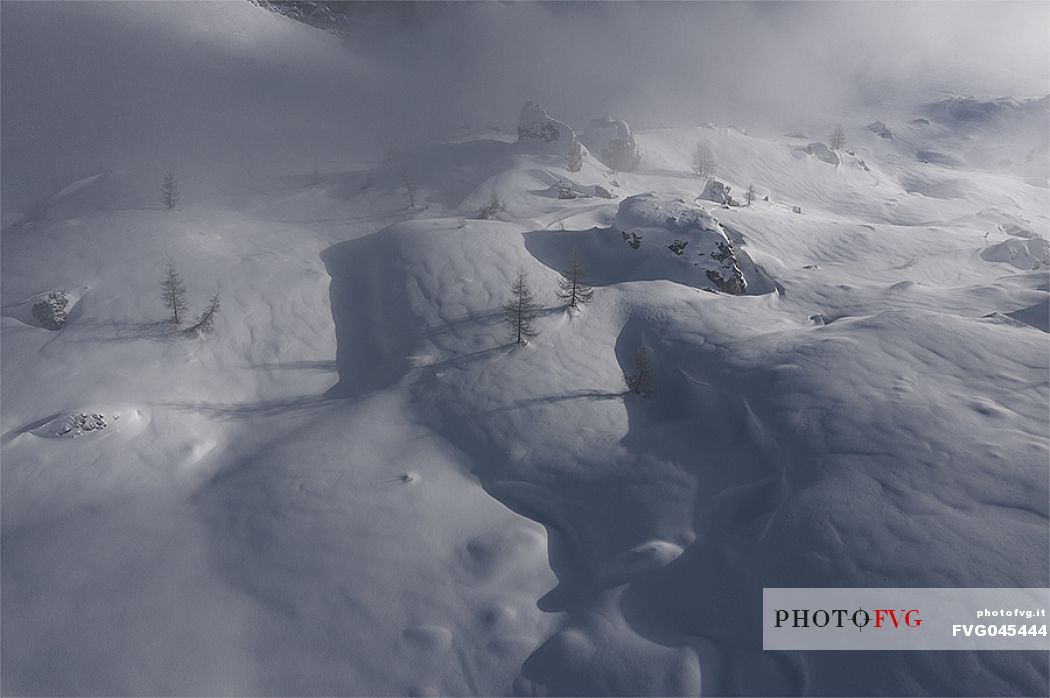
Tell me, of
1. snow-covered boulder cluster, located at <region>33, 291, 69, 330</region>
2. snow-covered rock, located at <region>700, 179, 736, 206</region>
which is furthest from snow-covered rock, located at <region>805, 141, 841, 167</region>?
snow-covered boulder cluster, located at <region>33, 291, 69, 330</region>

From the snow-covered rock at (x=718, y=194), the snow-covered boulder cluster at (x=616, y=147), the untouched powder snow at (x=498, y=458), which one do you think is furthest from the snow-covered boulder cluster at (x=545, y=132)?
the untouched powder snow at (x=498, y=458)

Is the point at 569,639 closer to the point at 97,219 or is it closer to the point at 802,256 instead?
the point at 802,256

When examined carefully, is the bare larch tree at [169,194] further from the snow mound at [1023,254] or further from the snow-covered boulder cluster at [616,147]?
the snow mound at [1023,254]

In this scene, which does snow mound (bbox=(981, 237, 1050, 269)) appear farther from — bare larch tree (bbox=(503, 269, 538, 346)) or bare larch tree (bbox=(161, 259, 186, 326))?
bare larch tree (bbox=(161, 259, 186, 326))

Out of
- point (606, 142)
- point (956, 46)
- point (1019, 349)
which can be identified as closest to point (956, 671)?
point (1019, 349)

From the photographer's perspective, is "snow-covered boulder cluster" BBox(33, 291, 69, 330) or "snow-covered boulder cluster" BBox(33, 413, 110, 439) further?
"snow-covered boulder cluster" BBox(33, 291, 69, 330)

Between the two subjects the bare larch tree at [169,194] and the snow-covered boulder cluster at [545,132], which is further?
the snow-covered boulder cluster at [545,132]
